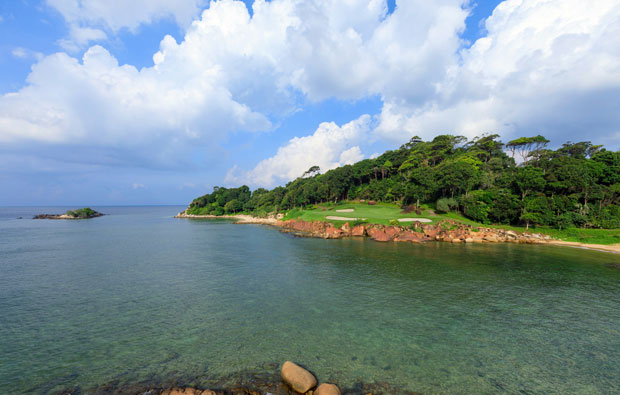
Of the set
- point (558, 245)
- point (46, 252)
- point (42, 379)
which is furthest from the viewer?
point (558, 245)

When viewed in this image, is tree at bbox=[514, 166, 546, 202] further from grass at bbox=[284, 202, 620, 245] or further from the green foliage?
the green foliage

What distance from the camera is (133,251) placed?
3709 cm

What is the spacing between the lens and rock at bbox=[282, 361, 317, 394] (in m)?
8.84

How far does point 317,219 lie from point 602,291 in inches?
1896

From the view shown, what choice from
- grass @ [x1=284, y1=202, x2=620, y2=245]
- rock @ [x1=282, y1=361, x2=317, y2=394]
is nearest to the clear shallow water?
rock @ [x1=282, y1=361, x2=317, y2=394]

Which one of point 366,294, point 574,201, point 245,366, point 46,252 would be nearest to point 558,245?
point 574,201

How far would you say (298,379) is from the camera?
29.5 ft

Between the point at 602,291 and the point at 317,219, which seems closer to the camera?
the point at 602,291

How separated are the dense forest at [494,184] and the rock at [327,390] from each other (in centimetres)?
5449

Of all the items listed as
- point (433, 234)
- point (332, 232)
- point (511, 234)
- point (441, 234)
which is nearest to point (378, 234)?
point (332, 232)

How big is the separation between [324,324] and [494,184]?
67.4 metres

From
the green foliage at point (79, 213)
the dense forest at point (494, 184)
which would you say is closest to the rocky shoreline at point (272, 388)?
the dense forest at point (494, 184)

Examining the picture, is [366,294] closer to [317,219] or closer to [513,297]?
[513,297]

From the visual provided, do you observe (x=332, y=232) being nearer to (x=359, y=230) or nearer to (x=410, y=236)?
(x=359, y=230)
